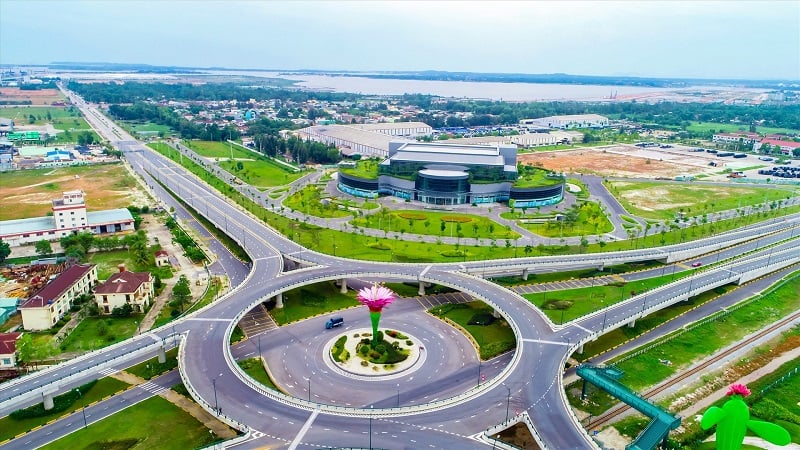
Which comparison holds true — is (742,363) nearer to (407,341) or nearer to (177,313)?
(407,341)

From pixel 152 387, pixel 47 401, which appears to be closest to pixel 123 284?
pixel 152 387

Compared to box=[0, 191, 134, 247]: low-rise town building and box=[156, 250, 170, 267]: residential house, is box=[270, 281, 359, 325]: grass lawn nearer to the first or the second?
box=[156, 250, 170, 267]: residential house

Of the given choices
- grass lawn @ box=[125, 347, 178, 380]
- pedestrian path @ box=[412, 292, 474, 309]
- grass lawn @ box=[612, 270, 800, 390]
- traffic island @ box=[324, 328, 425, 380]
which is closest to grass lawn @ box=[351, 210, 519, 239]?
pedestrian path @ box=[412, 292, 474, 309]

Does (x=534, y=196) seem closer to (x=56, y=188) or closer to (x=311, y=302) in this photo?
(x=311, y=302)

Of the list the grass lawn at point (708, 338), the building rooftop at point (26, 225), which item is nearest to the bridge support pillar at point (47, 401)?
the building rooftop at point (26, 225)

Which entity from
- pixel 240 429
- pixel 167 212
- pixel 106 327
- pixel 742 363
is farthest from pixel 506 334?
pixel 167 212
